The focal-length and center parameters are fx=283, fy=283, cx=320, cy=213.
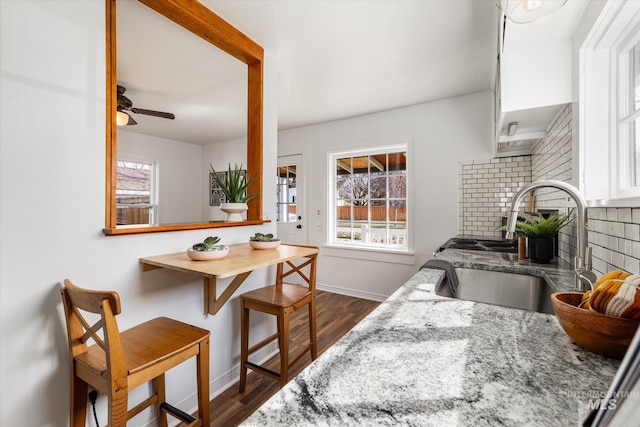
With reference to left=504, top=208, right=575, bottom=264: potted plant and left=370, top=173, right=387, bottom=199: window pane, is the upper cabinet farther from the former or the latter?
left=370, top=173, right=387, bottom=199: window pane

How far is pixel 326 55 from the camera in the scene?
2.23 metres

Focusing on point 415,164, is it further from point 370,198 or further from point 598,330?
point 598,330

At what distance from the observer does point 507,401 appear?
461 mm

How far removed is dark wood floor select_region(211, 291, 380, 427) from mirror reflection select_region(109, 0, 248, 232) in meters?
2.44

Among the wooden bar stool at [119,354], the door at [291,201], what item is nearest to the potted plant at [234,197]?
the wooden bar stool at [119,354]

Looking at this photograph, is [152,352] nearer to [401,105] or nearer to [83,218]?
[83,218]

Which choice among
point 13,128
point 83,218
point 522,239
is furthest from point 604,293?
point 13,128

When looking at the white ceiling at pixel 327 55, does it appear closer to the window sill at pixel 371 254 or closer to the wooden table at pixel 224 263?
the wooden table at pixel 224 263

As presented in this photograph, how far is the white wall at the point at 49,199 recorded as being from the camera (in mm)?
1049

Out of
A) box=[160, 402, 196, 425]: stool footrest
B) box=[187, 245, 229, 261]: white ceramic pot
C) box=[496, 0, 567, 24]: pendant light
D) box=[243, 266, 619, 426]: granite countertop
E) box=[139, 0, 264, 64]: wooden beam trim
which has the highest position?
box=[139, 0, 264, 64]: wooden beam trim

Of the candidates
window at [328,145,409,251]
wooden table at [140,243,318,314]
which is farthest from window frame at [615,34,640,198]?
window at [328,145,409,251]

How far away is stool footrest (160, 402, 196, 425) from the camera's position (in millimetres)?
1276

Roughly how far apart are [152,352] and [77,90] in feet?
3.78

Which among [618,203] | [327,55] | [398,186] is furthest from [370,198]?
[618,203]
